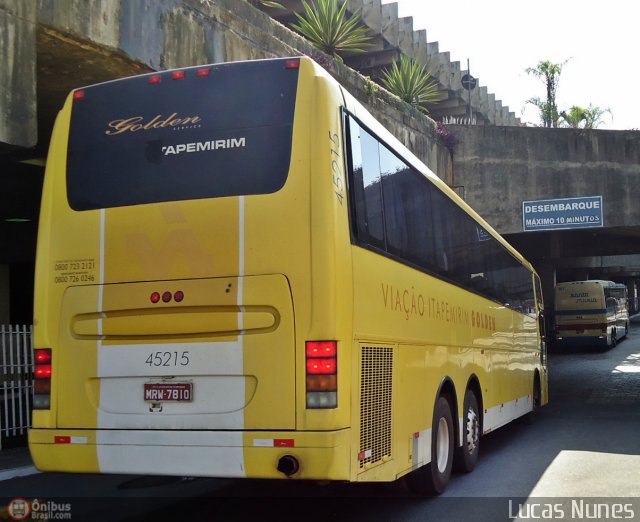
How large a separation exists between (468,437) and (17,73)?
21.3ft

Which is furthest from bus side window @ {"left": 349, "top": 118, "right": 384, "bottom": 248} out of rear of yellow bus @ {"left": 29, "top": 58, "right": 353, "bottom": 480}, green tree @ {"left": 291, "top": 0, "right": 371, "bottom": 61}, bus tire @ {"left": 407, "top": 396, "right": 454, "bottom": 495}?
green tree @ {"left": 291, "top": 0, "right": 371, "bottom": 61}

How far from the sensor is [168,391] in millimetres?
5262

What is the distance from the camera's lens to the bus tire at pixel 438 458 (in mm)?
6980

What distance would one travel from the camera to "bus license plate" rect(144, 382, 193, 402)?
521 cm

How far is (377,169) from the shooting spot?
6.18 meters

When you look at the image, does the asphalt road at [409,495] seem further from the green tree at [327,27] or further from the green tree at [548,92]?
the green tree at [548,92]

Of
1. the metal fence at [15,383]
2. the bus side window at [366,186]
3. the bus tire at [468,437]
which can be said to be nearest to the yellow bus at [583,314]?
the bus tire at [468,437]

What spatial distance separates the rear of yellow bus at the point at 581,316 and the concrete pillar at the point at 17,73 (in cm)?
2891

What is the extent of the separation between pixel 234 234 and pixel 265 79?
1241 mm

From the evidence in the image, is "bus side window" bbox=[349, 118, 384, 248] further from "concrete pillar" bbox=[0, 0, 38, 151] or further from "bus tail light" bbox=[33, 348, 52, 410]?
"concrete pillar" bbox=[0, 0, 38, 151]

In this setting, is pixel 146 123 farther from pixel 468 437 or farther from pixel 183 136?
pixel 468 437

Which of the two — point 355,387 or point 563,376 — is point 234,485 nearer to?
point 355,387

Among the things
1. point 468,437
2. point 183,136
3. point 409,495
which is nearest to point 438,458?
point 409,495

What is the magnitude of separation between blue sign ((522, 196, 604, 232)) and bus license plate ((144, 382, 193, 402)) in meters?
15.7
